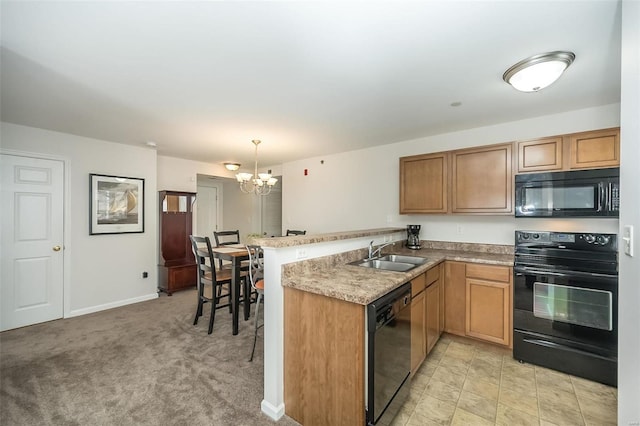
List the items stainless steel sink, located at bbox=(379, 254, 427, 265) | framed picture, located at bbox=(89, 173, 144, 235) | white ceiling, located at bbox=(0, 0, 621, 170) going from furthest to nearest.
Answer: framed picture, located at bbox=(89, 173, 144, 235) → stainless steel sink, located at bbox=(379, 254, 427, 265) → white ceiling, located at bbox=(0, 0, 621, 170)

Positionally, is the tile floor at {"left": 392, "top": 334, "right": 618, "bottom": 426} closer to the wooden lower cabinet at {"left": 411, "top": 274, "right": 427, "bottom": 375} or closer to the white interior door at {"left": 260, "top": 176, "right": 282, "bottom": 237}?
the wooden lower cabinet at {"left": 411, "top": 274, "right": 427, "bottom": 375}

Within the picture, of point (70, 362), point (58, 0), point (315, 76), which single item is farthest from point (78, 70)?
point (70, 362)

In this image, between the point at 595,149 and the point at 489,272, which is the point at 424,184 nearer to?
the point at 489,272

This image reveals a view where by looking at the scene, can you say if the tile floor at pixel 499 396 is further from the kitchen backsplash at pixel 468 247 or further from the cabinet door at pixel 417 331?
the kitchen backsplash at pixel 468 247

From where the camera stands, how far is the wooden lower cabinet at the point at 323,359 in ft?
4.90

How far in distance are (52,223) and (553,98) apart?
5.89 meters

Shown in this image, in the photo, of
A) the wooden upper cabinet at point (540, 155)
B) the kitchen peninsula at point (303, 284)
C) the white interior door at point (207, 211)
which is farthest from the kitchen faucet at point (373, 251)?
the white interior door at point (207, 211)

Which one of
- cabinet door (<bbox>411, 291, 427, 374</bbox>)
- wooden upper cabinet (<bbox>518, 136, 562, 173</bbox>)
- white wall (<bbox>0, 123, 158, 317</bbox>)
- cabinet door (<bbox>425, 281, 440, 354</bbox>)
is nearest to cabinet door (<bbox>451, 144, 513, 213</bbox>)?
wooden upper cabinet (<bbox>518, 136, 562, 173</bbox>)

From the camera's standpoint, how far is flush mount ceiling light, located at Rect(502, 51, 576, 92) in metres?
1.81

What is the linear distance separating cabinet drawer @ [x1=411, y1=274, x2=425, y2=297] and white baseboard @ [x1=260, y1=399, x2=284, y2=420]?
3.99ft

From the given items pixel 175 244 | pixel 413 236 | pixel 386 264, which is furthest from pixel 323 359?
pixel 175 244

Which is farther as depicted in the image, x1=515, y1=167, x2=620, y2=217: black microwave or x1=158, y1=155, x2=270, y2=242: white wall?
x1=158, y1=155, x2=270, y2=242: white wall

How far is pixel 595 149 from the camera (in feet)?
7.89

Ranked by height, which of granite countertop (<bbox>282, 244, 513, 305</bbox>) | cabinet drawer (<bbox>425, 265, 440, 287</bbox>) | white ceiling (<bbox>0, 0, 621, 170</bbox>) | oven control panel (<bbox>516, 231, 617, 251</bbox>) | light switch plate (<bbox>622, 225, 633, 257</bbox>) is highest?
white ceiling (<bbox>0, 0, 621, 170</bbox>)
